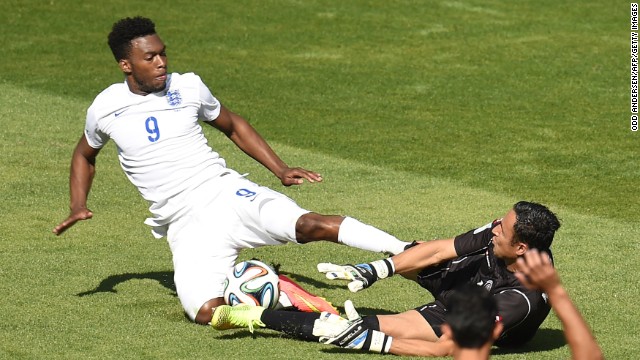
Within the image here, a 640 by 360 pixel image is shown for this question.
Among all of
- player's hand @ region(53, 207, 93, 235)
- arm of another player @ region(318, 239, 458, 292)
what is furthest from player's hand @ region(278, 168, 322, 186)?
player's hand @ region(53, 207, 93, 235)

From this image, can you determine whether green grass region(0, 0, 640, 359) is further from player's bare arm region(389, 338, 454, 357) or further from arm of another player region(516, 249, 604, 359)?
arm of another player region(516, 249, 604, 359)

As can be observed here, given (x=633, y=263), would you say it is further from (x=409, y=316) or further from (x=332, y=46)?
(x=332, y=46)

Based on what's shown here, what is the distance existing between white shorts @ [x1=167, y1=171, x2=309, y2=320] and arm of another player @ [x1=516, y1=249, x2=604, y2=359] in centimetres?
446

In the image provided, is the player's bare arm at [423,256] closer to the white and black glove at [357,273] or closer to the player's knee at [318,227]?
the white and black glove at [357,273]

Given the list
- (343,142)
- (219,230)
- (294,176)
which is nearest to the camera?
(219,230)

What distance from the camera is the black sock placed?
10461 millimetres

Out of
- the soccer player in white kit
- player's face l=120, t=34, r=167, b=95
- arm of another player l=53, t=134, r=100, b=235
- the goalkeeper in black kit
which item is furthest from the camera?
arm of another player l=53, t=134, r=100, b=235

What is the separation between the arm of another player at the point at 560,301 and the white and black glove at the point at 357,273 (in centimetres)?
339

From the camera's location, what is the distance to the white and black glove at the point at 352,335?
10133 millimetres

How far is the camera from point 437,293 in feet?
35.9

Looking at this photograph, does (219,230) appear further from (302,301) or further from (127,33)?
(127,33)

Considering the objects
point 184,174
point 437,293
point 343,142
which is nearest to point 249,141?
point 184,174

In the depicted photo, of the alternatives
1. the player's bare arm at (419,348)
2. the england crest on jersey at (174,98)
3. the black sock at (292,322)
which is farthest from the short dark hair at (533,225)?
the england crest on jersey at (174,98)

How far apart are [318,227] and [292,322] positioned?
95 centimetres
